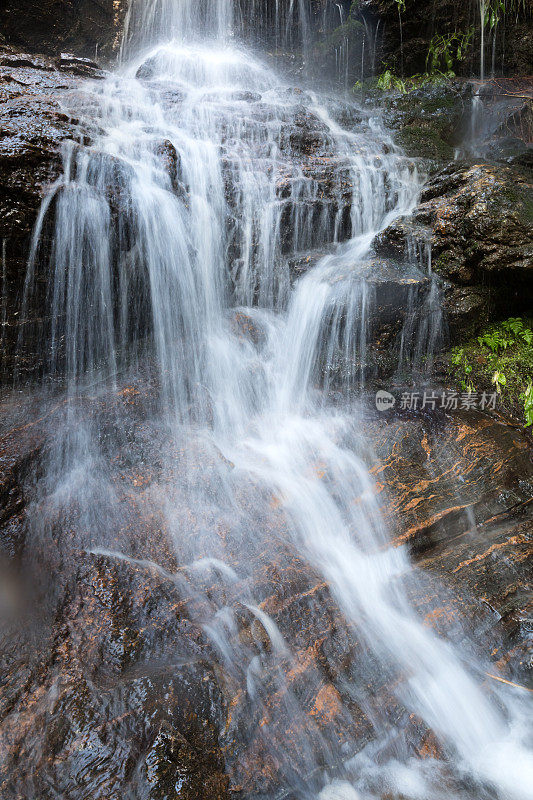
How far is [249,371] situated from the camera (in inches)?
217

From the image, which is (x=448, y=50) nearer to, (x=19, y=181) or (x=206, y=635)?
(x=19, y=181)

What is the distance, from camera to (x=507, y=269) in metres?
5.14

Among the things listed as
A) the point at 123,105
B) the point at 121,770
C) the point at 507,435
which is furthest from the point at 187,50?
the point at 121,770

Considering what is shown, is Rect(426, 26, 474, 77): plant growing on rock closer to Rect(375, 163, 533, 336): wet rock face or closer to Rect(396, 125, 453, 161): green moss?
Rect(396, 125, 453, 161): green moss

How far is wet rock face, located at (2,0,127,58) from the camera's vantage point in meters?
10.2
